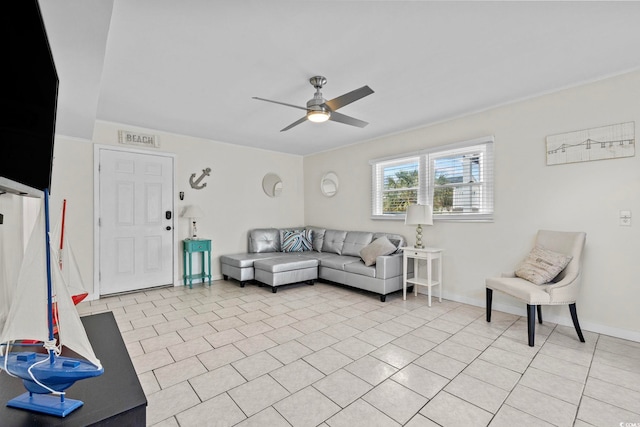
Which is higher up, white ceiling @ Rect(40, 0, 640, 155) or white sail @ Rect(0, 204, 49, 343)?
white ceiling @ Rect(40, 0, 640, 155)

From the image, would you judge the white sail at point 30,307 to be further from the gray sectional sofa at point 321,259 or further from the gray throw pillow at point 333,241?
the gray throw pillow at point 333,241

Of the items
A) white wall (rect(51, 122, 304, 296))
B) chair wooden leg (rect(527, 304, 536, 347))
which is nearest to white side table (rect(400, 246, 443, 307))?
chair wooden leg (rect(527, 304, 536, 347))

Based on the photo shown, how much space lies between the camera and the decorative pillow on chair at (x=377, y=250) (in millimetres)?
4180

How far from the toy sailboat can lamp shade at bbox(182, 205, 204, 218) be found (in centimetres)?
392

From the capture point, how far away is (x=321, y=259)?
4.82 meters

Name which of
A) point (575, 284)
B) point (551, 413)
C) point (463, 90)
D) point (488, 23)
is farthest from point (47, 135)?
point (575, 284)

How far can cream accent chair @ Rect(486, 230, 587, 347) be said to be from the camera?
2.65 m

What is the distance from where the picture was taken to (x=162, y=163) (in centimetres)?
461

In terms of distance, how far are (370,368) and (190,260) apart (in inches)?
136

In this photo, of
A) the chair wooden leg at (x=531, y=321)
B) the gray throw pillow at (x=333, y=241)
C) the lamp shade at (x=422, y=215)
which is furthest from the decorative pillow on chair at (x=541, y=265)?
the gray throw pillow at (x=333, y=241)

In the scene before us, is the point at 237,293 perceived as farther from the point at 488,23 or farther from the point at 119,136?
the point at 488,23

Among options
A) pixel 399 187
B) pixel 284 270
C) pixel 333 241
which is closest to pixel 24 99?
pixel 284 270

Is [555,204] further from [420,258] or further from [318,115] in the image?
[318,115]

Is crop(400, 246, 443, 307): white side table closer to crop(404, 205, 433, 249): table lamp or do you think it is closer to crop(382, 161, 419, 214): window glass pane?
crop(404, 205, 433, 249): table lamp
